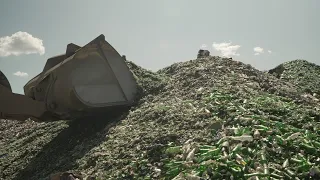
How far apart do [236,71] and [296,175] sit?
217 inches

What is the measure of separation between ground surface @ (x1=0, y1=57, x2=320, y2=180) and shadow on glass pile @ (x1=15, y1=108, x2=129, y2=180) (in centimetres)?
3

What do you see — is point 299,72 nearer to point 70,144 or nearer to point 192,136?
point 70,144

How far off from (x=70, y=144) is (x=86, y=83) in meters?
1.47

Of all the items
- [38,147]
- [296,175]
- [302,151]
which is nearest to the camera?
[296,175]

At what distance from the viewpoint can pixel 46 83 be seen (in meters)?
7.86

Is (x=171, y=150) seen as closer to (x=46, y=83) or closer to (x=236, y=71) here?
(x=46, y=83)

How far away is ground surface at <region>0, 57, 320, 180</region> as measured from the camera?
4.41 m

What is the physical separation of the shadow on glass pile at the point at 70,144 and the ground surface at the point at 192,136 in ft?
0.11

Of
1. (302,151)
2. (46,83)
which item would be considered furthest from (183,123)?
(46,83)

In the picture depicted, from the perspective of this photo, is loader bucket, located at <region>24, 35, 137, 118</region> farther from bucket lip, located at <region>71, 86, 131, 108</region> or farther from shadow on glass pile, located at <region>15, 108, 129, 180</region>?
shadow on glass pile, located at <region>15, 108, 129, 180</region>

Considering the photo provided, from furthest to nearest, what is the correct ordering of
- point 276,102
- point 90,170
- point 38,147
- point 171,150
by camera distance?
point 38,147 < point 276,102 < point 90,170 < point 171,150

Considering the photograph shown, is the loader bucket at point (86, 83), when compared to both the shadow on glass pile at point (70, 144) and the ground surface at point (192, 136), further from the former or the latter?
the ground surface at point (192, 136)

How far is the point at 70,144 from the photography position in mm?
7863

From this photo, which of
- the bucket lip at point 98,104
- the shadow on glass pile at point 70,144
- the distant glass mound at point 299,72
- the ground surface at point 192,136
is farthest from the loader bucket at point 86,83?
the distant glass mound at point 299,72
